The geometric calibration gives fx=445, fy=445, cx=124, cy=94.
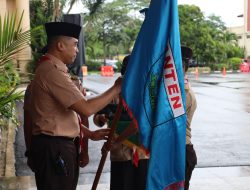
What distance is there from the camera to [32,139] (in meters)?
3.04

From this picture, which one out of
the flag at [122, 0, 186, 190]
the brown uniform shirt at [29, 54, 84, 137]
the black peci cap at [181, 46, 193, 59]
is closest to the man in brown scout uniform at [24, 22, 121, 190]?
the brown uniform shirt at [29, 54, 84, 137]

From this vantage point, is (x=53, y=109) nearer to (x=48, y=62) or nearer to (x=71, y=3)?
(x=48, y=62)

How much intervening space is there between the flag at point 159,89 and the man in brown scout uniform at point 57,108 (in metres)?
0.16

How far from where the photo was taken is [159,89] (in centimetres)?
282

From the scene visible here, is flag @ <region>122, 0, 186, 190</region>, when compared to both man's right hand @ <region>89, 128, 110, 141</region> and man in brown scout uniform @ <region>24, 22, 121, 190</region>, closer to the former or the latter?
man in brown scout uniform @ <region>24, 22, 121, 190</region>

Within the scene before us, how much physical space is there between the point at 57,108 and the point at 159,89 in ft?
2.21

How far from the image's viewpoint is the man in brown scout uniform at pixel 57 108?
2.80 meters

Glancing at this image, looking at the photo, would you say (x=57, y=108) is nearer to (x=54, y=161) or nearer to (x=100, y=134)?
(x=54, y=161)

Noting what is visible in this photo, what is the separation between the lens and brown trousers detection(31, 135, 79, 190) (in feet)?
9.66

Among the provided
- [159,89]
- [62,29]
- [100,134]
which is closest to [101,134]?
[100,134]

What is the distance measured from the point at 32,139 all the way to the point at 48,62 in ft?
1.83

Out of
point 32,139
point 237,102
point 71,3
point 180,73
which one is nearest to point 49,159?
point 32,139

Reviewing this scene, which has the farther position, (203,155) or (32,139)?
(203,155)

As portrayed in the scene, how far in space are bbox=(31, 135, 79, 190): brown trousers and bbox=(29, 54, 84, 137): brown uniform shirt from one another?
0.06 m
